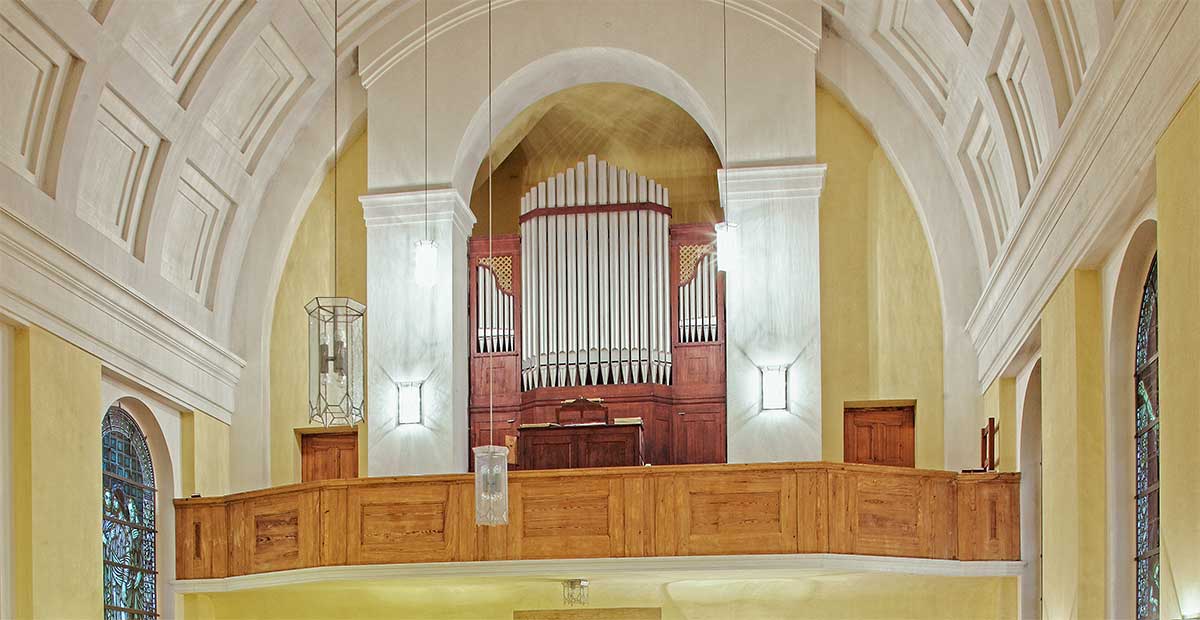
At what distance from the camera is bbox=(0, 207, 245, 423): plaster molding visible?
11.1 metres

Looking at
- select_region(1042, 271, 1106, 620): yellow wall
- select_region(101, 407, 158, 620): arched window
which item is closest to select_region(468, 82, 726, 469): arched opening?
select_region(101, 407, 158, 620): arched window

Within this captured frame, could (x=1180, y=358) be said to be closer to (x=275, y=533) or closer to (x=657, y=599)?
(x=657, y=599)

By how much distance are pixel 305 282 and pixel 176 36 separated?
3.59 metres

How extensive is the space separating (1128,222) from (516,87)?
8.06m

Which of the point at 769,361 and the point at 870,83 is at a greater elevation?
the point at 870,83

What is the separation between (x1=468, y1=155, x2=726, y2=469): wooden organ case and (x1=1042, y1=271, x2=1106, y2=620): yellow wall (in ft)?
17.1

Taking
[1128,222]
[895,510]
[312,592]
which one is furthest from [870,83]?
[312,592]

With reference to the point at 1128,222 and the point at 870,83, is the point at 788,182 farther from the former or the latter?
the point at 1128,222

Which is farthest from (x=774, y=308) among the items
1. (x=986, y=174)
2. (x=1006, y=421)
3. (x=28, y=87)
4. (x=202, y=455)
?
(x=28, y=87)

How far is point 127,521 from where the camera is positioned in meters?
13.4

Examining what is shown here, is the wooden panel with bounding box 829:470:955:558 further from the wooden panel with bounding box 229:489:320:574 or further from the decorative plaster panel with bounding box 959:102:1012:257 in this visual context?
the wooden panel with bounding box 229:489:320:574

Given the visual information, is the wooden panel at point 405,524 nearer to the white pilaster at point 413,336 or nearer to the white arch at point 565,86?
the white pilaster at point 413,336

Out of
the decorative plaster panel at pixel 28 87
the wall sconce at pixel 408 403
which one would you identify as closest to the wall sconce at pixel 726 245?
the wall sconce at pixel 408 403

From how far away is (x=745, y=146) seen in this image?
49.7 ft
